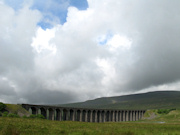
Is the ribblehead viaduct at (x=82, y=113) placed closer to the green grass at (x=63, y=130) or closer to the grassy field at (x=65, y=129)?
the grassy field at (x=65, y=129)

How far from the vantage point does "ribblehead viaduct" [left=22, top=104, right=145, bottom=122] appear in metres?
84.4

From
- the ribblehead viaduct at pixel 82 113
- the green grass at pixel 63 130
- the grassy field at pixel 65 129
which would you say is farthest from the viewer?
the ribblehead viaduct at pixel 82 113

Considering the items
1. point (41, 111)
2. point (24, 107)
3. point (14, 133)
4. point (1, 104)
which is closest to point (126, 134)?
point (14, 133)

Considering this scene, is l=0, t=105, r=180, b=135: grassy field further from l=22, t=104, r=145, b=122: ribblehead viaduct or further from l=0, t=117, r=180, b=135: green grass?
l=22, t=104, r=145, b=122: ribblehead viaduct

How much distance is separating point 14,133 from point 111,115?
412 feet

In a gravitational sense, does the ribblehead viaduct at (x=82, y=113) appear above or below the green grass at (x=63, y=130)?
below

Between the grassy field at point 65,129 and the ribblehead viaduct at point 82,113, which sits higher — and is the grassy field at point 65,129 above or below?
above

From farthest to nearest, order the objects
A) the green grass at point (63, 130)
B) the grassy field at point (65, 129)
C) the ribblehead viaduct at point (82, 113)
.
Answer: the ribblehead viaduct at point (82, 113) → the grassy field at point (65, 129) → the green grass at point (63, 130)

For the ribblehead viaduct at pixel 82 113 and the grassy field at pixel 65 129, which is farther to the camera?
the ribblehead viaduct at pixel 82 113

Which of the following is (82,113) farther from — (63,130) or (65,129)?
(63,130)

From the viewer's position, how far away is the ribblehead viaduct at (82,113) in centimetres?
8438

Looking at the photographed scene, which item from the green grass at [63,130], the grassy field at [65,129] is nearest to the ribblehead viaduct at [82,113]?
the grassy field at [65,129]

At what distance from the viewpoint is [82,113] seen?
108 metres

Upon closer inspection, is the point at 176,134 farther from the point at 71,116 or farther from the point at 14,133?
the point at 71,116
